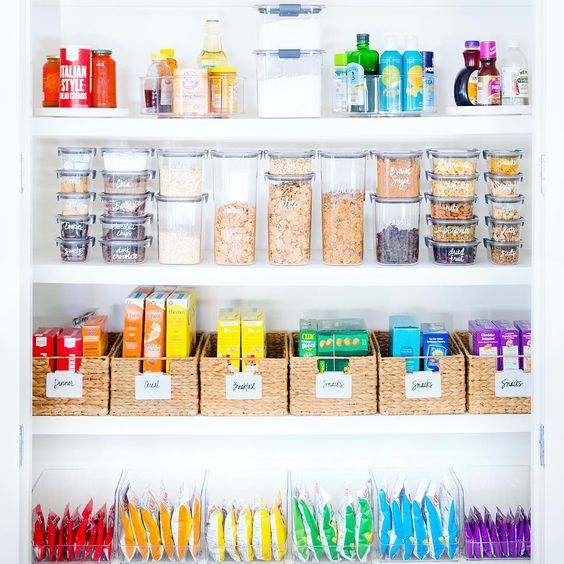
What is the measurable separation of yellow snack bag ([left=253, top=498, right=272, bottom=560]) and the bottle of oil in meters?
1.19

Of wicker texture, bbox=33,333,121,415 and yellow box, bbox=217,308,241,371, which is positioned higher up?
yellow box, bbox=217,308,241,371

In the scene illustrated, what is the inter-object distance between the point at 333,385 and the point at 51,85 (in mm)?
1080

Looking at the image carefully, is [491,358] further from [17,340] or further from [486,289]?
[17,340]

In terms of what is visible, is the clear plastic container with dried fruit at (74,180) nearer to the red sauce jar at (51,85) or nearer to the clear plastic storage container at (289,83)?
the red sauce jar at (51,85)

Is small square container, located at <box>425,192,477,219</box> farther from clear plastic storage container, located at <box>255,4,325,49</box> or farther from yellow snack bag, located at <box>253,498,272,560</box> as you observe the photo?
yellow snack bag, located at <box>253,498,272,560</box>

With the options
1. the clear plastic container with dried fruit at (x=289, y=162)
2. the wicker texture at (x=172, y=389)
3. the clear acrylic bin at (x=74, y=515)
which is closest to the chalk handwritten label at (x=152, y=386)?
the wicker texture at (x=172, y=389)

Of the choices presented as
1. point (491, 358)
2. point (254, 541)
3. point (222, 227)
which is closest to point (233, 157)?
point (222, 227)

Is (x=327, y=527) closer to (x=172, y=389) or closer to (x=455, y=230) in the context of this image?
(x=172, y=389)

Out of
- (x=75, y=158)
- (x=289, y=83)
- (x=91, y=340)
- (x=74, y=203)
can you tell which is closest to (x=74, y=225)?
(x=74, y=203)

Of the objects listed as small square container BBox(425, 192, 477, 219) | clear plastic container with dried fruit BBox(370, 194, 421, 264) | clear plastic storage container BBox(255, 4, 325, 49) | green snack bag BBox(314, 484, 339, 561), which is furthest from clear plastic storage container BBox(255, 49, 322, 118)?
green snack bag BBox(314, 484, 339, 561)

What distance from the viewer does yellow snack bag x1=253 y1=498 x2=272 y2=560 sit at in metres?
2.39

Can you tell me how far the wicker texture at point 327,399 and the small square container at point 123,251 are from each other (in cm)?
49

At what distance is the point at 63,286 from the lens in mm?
2707

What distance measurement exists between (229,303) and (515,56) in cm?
105
